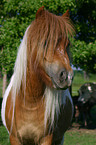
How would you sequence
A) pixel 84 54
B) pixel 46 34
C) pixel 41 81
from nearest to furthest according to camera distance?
pixel 46 34 → pixel 41 81 → pixel 84 54

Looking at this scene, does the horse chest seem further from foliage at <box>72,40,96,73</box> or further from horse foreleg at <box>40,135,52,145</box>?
foliage at <box>72,40,96,73</box>

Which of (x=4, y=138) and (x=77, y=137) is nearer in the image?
(x=4, y=138)

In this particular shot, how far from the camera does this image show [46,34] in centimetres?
197

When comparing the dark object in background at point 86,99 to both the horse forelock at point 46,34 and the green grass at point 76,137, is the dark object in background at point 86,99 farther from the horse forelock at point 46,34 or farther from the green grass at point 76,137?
the horse forelock at point 46,34

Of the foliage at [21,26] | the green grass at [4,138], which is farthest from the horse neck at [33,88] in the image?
the foliage at [21,26]

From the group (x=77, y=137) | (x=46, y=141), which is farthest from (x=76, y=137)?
(x=46, y=141)

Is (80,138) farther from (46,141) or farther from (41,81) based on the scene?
(41,81)

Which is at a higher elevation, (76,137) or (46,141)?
(46,141)

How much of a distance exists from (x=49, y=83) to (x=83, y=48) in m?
4.73

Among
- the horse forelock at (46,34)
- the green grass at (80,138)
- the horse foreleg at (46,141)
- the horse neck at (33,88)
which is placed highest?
the horse forelock at (46,34)

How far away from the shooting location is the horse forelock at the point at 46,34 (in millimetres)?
1962

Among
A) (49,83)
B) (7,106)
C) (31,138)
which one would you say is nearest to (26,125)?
(31,138)

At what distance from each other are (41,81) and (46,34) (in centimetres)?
52

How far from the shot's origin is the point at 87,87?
30.5 feet
